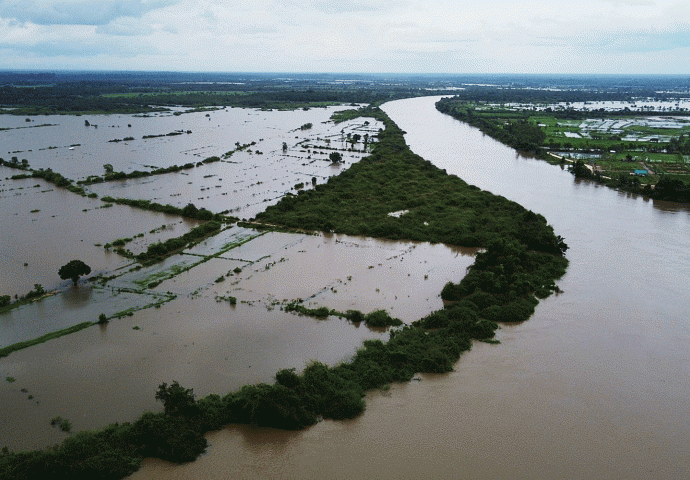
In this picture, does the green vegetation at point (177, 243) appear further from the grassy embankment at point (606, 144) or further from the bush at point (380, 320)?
the grassy embankment at point (606, 144)

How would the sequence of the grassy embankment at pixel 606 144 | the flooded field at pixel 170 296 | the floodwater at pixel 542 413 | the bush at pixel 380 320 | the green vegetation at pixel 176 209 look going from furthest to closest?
the grassy embankment at pixel 606 144
the green vegetation at pixel 176 209
the bush at pixel 380 320
the flooded field at pixel 170 296
the floodwater at pixel 542 413

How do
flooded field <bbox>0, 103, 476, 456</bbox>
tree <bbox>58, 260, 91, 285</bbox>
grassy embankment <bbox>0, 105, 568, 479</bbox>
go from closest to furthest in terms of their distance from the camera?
1. grassy embankment <bbox>0, 105, 568, 479</bbox>
2. flooded field <bbox>0, 103, 476, 456</bbox>
3. tree <bbox>58, 260, 91, 285</bbox>

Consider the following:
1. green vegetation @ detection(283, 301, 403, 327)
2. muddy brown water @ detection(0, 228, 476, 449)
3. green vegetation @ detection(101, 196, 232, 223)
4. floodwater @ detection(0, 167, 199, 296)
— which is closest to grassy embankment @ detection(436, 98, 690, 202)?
muddy brown water @ detection(0, 228, 476, 449)

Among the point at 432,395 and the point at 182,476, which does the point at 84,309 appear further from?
the point at 432,395

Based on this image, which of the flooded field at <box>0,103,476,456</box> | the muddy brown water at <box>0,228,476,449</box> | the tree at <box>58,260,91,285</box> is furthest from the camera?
the tree at <box>58,260,91,285</box>

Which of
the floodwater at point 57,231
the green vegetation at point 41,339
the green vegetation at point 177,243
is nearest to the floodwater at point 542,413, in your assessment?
the green vegetation at point 41,339

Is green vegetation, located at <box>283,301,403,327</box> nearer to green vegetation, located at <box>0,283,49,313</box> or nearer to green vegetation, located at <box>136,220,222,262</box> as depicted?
green vegetation, located at <box>136,220,222,262</box>

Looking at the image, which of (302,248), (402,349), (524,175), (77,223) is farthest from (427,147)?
(402,349)
